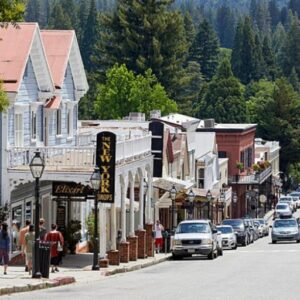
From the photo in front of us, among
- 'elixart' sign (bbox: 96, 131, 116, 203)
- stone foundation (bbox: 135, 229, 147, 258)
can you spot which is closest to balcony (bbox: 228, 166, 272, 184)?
stone foundation (bbox: 135, 229, 147, 258)

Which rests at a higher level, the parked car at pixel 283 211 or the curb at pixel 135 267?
the parked car at pixel 283 211

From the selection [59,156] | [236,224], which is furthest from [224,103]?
[59,156]

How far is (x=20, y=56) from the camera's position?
3872 cm

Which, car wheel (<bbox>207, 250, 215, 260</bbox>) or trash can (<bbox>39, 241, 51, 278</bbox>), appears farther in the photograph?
car wheel (<bbox>207, 250, 215, 260</bbox>)

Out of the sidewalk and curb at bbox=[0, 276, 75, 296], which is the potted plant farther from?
curb at bbox=[0, 276, 75, 296]

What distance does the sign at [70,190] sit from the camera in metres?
40.4

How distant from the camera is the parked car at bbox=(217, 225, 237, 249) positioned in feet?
181

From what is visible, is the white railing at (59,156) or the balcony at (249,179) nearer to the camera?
the white railing at (59,156)

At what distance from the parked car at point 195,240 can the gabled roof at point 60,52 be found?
758 cm

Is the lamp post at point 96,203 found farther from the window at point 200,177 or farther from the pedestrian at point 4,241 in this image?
the window at point 200,177

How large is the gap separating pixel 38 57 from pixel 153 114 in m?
38.9

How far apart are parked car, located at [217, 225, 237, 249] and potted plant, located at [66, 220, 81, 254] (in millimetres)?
13303

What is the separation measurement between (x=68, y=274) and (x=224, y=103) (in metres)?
105

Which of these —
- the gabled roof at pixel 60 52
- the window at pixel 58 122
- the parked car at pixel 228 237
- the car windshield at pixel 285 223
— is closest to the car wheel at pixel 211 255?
the window at pixel 58 122
